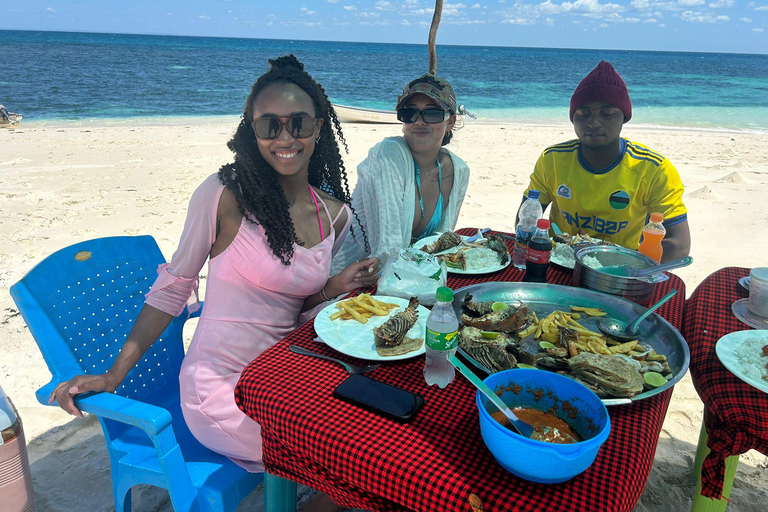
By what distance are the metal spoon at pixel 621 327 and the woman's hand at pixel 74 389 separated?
1.99m

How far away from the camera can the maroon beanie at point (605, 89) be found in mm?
3188

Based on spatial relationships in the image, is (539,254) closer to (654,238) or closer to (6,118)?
(654,238)

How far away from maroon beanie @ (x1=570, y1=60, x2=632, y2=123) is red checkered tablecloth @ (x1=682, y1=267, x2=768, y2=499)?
1850 mm

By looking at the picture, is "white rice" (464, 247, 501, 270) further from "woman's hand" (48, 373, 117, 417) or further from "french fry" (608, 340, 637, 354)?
"woman's hand" (48, 373, 117, 417)

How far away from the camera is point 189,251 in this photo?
2.22 m

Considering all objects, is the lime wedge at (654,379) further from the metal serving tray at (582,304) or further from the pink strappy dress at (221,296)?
the pink strappy dress at (221,296)

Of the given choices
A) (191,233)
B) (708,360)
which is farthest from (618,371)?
(191,233)

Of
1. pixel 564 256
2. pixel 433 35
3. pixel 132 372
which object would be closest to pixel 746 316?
pixel 564 256

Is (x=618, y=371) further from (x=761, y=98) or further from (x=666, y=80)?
(x=666, y=80)

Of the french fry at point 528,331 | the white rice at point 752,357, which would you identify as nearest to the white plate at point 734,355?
the white rice at point 752,357

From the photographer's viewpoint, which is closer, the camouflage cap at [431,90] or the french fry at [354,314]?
the french fry at [354,314]

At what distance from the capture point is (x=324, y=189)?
9.43 ft

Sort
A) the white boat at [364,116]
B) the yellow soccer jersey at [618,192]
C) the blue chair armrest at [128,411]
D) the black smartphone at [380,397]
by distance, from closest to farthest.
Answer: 1. the black smartphone at [380,397]
2. the blue chair armrest at [128,411]
3. the yellow soccer jersey at [618,192]
4. the white boat at [364,116]

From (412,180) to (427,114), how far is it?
0.47 meters
